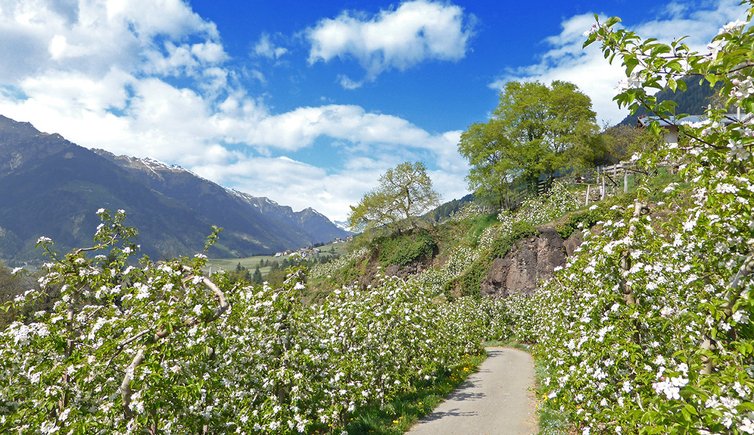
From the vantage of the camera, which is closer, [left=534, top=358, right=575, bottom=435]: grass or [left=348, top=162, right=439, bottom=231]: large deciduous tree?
[left=534, top=358, right=575, bottom=435]: grass

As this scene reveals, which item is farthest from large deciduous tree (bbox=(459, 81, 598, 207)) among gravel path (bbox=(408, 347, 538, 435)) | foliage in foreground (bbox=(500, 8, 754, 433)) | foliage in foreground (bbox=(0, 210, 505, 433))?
foliage in foreground (bbox=(0, 210, 505, 433))

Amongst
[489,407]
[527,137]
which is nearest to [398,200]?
[527,137]

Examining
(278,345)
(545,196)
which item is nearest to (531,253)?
(545,196)

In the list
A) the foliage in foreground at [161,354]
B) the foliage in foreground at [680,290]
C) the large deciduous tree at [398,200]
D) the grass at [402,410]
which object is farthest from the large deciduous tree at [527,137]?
the foliage in foreground at [161,354]

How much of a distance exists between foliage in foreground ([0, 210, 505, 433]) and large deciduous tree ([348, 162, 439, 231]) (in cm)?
4701

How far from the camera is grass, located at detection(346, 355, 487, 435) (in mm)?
13203

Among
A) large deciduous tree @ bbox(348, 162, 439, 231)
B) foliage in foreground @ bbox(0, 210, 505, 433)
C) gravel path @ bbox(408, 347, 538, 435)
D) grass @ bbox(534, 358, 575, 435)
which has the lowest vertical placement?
gravel path @ bbox(408, 347, 538, 435)

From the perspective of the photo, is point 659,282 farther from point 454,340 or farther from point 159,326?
point 454,340

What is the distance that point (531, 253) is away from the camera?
37375mm

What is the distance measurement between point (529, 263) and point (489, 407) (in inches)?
937

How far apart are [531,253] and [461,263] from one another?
13.9 meters

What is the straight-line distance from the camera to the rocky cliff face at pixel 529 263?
35781 millimetres

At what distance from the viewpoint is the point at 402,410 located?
14781mm

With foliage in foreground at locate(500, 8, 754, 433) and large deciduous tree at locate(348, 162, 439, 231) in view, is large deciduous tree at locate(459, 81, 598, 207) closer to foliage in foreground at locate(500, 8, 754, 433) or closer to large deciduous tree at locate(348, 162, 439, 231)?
large deciduous tree at locate(348, 162, 439, 231)
